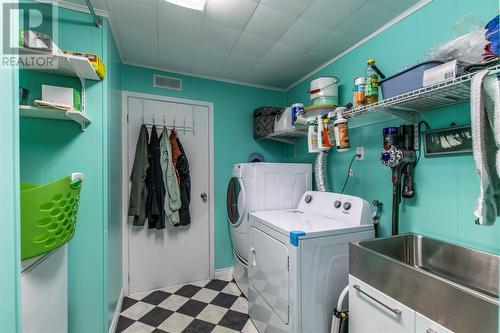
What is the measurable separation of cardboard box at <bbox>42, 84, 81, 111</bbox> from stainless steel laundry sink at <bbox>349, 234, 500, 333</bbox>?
6.30 feet

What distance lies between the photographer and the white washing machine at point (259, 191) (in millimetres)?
2156

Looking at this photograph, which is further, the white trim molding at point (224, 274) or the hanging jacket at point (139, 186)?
the white trim molding at point (224, 274)

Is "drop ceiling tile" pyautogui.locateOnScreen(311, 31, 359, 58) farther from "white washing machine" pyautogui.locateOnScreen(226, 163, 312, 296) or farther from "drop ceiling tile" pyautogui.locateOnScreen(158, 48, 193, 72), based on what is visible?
"drop ceiling tile" pyautogui.locateOnScreen(158, 48, 193, 72)

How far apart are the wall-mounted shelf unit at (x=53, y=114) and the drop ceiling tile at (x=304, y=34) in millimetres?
1706

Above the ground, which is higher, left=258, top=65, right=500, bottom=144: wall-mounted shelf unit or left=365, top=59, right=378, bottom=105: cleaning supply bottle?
left=365, top=59, right=378, bottom=105: cleaning supply bottle

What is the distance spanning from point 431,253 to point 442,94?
0.96m

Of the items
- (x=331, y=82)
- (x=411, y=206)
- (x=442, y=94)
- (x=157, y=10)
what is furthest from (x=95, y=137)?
(x=411, y=206)

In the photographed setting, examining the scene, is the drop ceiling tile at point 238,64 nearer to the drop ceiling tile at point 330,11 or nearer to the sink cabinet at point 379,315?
the drop ceiling tile at point 330,11

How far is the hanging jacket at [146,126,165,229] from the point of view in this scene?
233 cm

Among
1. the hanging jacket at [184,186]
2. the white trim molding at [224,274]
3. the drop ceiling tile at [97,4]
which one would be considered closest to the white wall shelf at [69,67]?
the drop ceiling tile at [97,4]

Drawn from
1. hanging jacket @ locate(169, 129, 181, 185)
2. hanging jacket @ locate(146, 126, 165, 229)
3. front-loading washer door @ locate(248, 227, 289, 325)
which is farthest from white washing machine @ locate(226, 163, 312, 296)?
hanging jacket @ locate(146, 126, 165, 229)

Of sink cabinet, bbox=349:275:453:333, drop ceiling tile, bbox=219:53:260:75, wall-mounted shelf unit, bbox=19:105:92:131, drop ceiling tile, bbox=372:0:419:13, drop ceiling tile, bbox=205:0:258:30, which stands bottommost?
sink cabinet, bbox=349:275:453:333

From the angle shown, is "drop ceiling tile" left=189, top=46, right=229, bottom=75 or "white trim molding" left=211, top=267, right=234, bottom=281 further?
"white trim molding" left=211, top=267, right=234, bottom=281

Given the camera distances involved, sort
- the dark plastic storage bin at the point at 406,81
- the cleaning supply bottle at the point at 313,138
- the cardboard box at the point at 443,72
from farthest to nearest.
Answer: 1. the cleaning supply bottle at the point at 313,138
2. the dark plastic storage bin at the point at 406,81
3. the cardboard box at the point at 443,72
